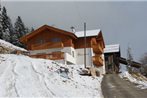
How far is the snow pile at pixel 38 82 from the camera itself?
1978 cm

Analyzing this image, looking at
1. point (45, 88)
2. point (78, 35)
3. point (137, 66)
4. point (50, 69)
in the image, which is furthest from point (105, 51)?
point (45, 88)

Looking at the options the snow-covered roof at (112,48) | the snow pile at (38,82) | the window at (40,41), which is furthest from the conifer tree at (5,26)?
the snow pile at (38,82)

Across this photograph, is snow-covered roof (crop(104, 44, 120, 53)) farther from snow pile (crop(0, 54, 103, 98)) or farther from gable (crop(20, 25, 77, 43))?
snow pile (crop(0, 54, 103, 98))

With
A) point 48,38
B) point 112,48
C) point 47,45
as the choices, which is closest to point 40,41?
point 48,38

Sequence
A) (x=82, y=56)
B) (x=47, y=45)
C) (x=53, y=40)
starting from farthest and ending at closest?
(x=82, y=56), (x=53, y=40), (x=47, y=45)

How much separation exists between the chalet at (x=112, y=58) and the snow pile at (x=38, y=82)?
152 ft

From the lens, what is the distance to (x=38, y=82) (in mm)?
22609

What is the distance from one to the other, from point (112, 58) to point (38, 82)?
180 ft

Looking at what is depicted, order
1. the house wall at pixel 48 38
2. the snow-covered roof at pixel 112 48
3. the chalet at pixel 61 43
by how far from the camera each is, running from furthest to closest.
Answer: the snow-covered roof at pixel 112 48, the house wall at pixel 48 38, the chalet at pixel 61 43

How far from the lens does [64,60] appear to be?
43.2 meters

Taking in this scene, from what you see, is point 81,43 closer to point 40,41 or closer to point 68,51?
point 68,51

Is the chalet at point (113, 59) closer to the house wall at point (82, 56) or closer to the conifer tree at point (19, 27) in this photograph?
the house wall at point (82, 56)

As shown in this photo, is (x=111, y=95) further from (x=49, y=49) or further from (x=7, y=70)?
(x=49, y=49)

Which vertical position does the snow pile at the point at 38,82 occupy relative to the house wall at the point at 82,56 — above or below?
below
